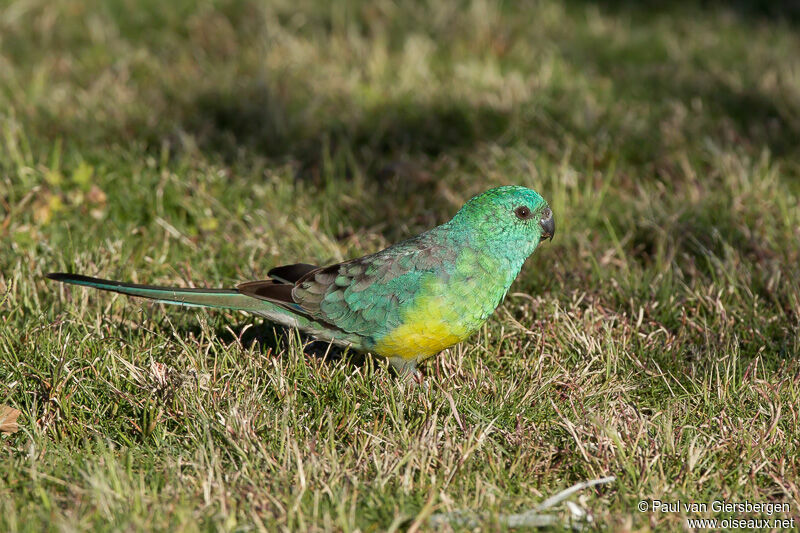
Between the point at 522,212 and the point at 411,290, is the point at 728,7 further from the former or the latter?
the point at 411,290

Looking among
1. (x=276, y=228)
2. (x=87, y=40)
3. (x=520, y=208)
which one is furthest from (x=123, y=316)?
(x=87, y=40)

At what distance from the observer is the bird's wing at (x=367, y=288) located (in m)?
3.50

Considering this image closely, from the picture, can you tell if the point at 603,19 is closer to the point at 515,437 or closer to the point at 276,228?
the point at 276,228

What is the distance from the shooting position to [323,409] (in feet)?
11.0

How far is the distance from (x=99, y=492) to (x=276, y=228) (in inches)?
89.9

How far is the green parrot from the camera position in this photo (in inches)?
135

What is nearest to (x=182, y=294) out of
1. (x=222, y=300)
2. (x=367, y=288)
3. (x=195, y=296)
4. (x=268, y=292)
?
(x=195, y=296)

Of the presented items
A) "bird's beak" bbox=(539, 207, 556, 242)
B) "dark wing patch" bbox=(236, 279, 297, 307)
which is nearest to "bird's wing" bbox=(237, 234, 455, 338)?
"dark wing patch" bbox=(236, 279, 297, 307)

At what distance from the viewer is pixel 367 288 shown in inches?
140

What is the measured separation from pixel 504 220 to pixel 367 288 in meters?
0.63

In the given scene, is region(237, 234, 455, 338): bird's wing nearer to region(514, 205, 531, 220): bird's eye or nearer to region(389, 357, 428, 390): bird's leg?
region(389, 357, 428, 390): bird's leg

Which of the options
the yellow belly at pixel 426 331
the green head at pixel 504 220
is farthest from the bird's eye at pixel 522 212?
the yellow belly at pixel 426 331

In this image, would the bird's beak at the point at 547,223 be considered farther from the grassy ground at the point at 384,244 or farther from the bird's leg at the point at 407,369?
the bird's leg at the point at 407,369

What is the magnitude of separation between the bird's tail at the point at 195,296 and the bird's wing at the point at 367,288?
62 mm
